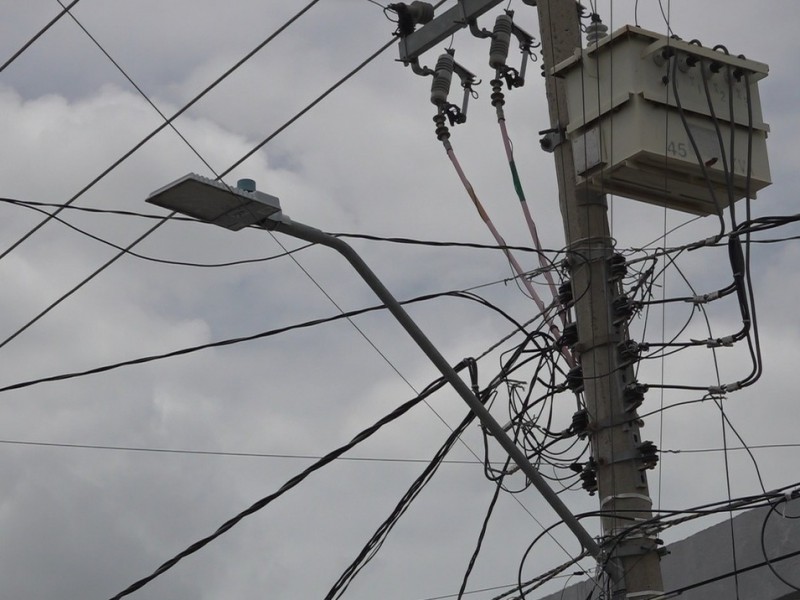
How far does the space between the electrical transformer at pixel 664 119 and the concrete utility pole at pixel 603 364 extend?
20cm

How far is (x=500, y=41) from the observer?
8.34m

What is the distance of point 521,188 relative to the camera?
27.5 ft

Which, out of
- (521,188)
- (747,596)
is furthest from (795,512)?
(521,188)

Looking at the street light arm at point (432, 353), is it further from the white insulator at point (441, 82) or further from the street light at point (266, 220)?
the white insulator at point (441, 82)

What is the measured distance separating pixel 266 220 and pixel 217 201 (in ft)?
0.89

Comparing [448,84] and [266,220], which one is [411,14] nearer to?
[448,84]

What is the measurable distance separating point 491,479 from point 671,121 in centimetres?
254

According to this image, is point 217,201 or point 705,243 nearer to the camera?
point 217,201

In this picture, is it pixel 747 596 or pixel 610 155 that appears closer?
pixel 610 155

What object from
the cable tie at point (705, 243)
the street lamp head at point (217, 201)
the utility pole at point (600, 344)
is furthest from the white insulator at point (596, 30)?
the street lamp head at point (217, 201)

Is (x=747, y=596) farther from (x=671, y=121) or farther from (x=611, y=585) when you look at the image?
(x=671, y=121)

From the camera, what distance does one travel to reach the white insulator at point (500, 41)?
8.31 metres

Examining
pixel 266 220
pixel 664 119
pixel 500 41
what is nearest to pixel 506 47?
pixel 500 41

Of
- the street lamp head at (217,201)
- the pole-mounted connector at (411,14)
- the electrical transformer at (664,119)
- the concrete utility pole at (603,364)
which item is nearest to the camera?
the street lamp head at (217,201)
